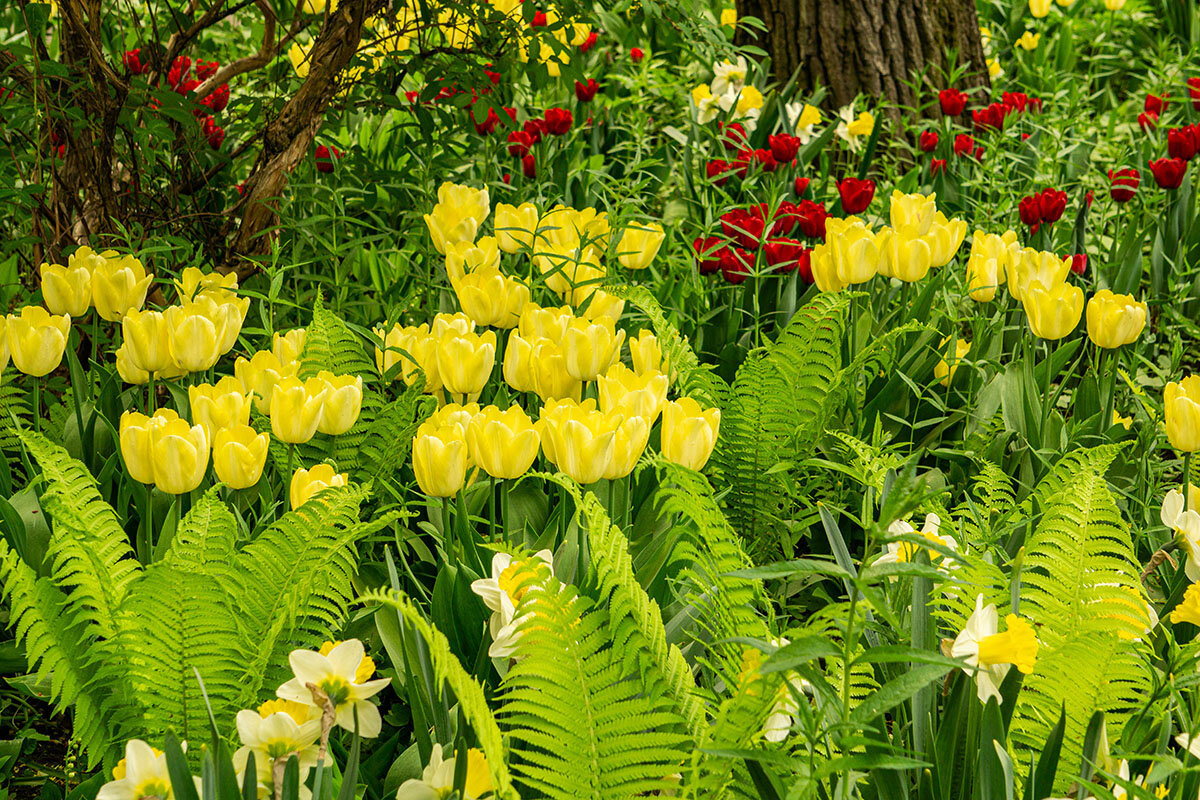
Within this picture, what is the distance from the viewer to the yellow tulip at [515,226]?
6.98ft

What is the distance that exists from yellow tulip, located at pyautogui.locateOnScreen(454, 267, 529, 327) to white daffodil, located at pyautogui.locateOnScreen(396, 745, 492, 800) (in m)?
0.90

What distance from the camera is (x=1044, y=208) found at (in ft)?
8.04

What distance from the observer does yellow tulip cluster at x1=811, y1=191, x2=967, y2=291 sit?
2012 mm

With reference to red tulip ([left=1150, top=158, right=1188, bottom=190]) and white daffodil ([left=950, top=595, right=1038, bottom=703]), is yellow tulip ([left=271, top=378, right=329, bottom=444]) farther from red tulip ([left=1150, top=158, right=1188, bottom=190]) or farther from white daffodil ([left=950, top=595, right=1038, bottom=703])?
red tulip ([left=1150, top=158, right=1188, bottom=190])

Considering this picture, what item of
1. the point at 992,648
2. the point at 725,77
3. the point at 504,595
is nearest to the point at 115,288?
the point at 504,595

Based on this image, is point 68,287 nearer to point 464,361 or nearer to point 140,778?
point 464,361

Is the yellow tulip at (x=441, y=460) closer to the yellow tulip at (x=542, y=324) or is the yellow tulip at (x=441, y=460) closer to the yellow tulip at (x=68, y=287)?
the yellow tulip at (x=542, y=324)

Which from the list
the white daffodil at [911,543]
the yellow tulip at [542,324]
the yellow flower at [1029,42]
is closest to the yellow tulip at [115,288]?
the yellow tulip at [542,324]

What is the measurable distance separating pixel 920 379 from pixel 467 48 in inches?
48.8

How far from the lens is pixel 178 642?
1.19 metres

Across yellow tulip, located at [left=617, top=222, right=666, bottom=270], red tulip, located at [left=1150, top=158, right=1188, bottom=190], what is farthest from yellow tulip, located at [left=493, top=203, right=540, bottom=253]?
red tulip, located at [left=1150, top=158, right=1188, bottom=190]

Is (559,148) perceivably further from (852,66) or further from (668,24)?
(852,66)

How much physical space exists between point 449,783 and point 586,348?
2.25 feet

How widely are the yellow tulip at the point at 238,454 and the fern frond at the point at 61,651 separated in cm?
23
